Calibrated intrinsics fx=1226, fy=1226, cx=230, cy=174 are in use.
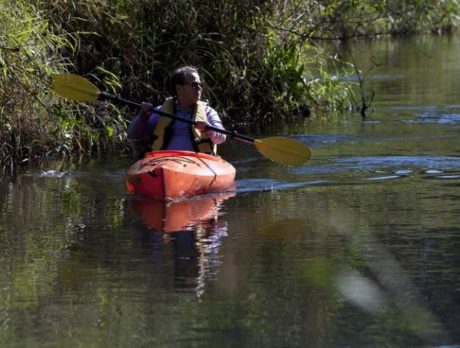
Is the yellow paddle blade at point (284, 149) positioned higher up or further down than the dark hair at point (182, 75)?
further down

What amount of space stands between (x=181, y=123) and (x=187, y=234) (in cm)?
222

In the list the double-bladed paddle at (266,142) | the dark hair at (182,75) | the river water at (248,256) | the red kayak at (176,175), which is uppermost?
the dark hair at (182,75)

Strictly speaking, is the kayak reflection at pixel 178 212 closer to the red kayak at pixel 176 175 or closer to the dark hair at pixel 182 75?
the red kayak at pixel 176 175

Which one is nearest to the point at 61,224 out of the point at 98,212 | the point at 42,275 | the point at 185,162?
the point at 98,212

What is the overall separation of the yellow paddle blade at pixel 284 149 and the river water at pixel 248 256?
0.75 feet

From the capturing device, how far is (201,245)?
750 centimetres

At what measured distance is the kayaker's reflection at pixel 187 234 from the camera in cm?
666

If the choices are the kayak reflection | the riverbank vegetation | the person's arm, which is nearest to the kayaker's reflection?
the kayak reflection

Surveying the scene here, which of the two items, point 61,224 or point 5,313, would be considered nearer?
point 5,313

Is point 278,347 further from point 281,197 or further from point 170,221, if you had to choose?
point 281,197

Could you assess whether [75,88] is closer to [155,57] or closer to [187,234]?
[187,234]

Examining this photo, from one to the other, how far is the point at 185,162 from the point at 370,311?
3.97 metres

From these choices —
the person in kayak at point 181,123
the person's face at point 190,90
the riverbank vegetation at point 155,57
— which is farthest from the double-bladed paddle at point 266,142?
the riverbank vegetation at point 155,57

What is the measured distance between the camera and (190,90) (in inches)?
387
